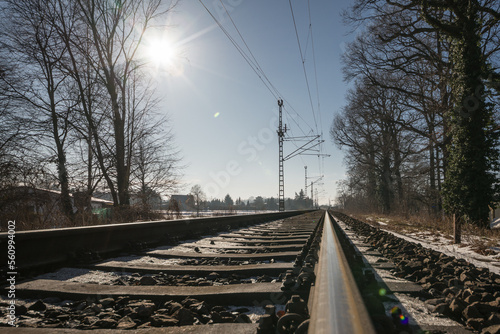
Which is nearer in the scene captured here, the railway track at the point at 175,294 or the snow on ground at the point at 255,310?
the railway track at the point at 175,294

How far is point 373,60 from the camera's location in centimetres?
1633

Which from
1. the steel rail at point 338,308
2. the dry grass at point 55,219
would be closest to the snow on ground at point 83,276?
the steel rail at point 338,308

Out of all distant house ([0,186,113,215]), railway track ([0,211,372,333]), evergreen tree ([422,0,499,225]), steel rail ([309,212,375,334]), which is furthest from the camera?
evergreen tree ([422,0,499,225])

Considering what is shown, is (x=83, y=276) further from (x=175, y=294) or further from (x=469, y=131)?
(x=469, y=131)

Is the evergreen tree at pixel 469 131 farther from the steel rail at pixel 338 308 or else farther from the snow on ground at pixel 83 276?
the snow on ground at pixel 83 276

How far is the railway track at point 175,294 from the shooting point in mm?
1192

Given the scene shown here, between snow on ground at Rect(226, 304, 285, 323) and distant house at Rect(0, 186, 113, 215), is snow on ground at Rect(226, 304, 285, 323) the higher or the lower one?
the lower one

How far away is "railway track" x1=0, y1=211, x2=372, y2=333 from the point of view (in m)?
1.19

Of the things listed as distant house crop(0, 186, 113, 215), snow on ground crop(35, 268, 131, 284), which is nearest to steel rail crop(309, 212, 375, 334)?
snow on ground crop(35, 268, 131, 284)

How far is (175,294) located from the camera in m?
1.73

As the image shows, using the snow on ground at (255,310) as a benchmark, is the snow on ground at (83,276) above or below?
below

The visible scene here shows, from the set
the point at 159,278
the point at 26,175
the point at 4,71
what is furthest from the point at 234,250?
the point at 4,71

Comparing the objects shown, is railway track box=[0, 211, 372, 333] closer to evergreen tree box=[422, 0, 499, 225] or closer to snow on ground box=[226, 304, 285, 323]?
snow on ground box=[226, 304, 285, 323]

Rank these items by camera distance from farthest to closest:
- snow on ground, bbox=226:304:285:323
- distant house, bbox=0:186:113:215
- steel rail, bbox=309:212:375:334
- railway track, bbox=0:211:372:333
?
distant house, bbox=0:186:113:215 → snow on ground, bbox=226:304:285:323 → railway track, bbox=0:211:372:333 → steel rail, bbox=309:212:375:334
